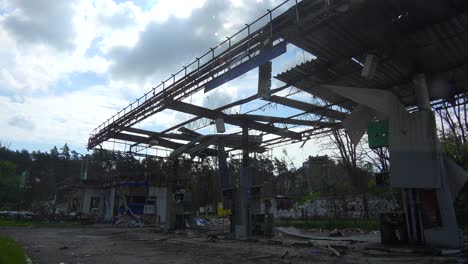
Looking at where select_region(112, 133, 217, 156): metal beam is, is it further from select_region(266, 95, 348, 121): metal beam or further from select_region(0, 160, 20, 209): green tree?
select_region(0, 160, 20, 209): green tree

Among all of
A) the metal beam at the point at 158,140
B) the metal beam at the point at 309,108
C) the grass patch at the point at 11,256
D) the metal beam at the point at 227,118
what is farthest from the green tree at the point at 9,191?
the metal beam at the point at 309,108

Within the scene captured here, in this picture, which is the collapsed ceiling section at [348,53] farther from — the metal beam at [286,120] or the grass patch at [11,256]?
the grass patch at [11,256]

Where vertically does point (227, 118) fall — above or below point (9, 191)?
above

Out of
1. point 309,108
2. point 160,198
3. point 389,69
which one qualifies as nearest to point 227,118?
point 309,108

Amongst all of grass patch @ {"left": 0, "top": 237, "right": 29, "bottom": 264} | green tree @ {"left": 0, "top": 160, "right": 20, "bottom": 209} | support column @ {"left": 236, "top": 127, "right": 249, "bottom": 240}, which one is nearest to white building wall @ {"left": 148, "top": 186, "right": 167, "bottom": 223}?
support column @ {"left": 236, "top": 127, "right": 249, "bottom": 240}

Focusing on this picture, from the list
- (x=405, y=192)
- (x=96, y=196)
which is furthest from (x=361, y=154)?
(x=96, y=196)

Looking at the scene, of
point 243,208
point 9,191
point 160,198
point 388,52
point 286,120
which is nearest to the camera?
point 388,52

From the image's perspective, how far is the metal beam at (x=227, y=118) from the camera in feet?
58.7

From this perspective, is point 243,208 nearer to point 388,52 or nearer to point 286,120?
point 286,120

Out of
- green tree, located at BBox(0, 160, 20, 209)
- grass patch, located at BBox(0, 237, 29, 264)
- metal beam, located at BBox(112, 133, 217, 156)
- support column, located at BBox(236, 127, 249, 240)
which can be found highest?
metal beam, located at BBox(112, 133, 217, 156)

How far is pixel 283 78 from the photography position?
43.4ft

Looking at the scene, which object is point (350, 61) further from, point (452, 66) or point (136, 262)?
point (136, 262)

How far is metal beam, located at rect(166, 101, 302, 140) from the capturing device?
17891 mm

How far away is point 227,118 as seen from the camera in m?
20.1
